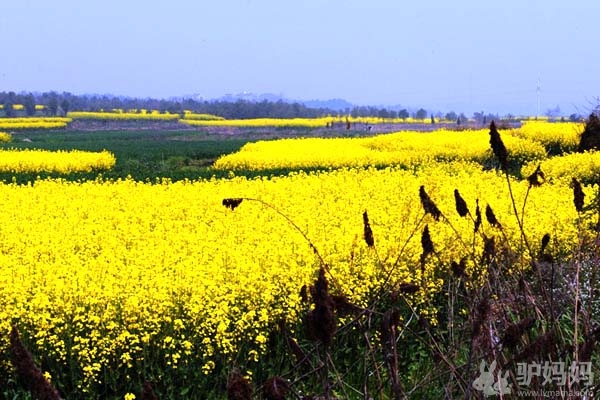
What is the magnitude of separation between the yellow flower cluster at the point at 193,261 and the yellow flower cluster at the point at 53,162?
958cm

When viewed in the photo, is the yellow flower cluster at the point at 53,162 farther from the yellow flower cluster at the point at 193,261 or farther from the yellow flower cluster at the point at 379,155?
the yellow flower cluster at the point at 193,261

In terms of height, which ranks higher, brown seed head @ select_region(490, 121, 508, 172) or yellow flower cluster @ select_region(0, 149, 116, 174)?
brown seed head @ select_region(490, 121, 508, 172)

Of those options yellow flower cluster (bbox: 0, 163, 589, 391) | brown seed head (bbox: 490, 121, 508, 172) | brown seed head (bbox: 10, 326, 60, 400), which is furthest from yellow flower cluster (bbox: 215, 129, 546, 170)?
brown seed head (bbox: 10, 326, 60, 400)

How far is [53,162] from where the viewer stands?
22438 mm

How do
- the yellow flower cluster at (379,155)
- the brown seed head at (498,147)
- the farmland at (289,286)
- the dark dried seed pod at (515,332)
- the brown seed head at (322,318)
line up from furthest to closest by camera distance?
the yellow flower cluster at (379,155) < the farmland at (289,286) < the brown seed head at (498,147) < the dark dried seed pod at (515,332) < the brown seed head at (322,318)

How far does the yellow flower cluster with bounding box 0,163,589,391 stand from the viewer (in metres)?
5.55

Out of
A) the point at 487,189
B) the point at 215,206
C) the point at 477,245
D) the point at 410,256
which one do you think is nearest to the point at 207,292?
the point at 410,256

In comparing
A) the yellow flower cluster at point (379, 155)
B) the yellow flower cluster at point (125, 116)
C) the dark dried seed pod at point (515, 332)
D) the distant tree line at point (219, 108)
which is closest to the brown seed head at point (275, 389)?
the dark dried seed pod at point (515, 332)

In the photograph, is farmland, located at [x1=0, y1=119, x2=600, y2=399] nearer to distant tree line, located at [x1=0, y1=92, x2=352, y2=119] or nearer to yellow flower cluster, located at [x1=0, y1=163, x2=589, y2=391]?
yellow flower cluster, located at [x1=0, y1=163, x2=589, y2=391]

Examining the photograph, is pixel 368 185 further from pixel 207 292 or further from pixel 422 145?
pixel 422 145

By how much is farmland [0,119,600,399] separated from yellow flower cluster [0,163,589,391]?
26 millimetres

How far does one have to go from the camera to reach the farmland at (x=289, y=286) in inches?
102

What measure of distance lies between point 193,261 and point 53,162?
1691 centimetres

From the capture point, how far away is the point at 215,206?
37.2 ft
